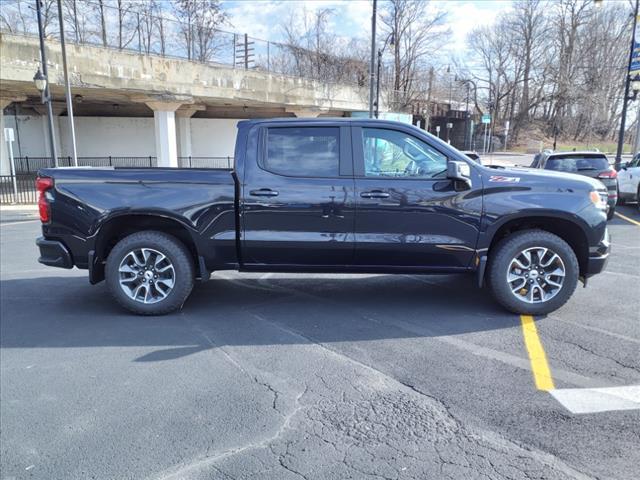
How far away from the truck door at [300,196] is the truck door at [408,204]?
0.15 metres

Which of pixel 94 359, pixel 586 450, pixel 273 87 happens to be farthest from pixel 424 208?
pixel 273 87

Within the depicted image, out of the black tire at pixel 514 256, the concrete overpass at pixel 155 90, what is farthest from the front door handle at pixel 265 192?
the concrete overpass at pixel 155 90

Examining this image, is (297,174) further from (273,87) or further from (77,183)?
(273,87)

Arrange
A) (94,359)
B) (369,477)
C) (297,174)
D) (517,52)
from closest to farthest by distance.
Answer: (369,477)
(94,359)
(297,174)
(517,52)

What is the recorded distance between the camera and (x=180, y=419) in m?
3.27

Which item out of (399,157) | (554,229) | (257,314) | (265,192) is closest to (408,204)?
(399,157)

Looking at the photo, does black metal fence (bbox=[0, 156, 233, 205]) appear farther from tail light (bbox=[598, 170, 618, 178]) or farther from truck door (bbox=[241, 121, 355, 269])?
truck door (bbox=[241, 121, 355, 269])

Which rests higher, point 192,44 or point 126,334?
point 192,44

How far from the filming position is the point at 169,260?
5.20 metres

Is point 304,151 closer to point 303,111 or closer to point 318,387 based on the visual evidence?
point 318,387

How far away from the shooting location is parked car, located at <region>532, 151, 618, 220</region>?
11695 millimetres

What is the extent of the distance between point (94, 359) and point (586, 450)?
3681mm

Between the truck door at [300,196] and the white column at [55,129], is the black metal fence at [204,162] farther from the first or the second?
the truck door at [300,196]

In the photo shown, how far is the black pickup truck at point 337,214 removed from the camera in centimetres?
501
